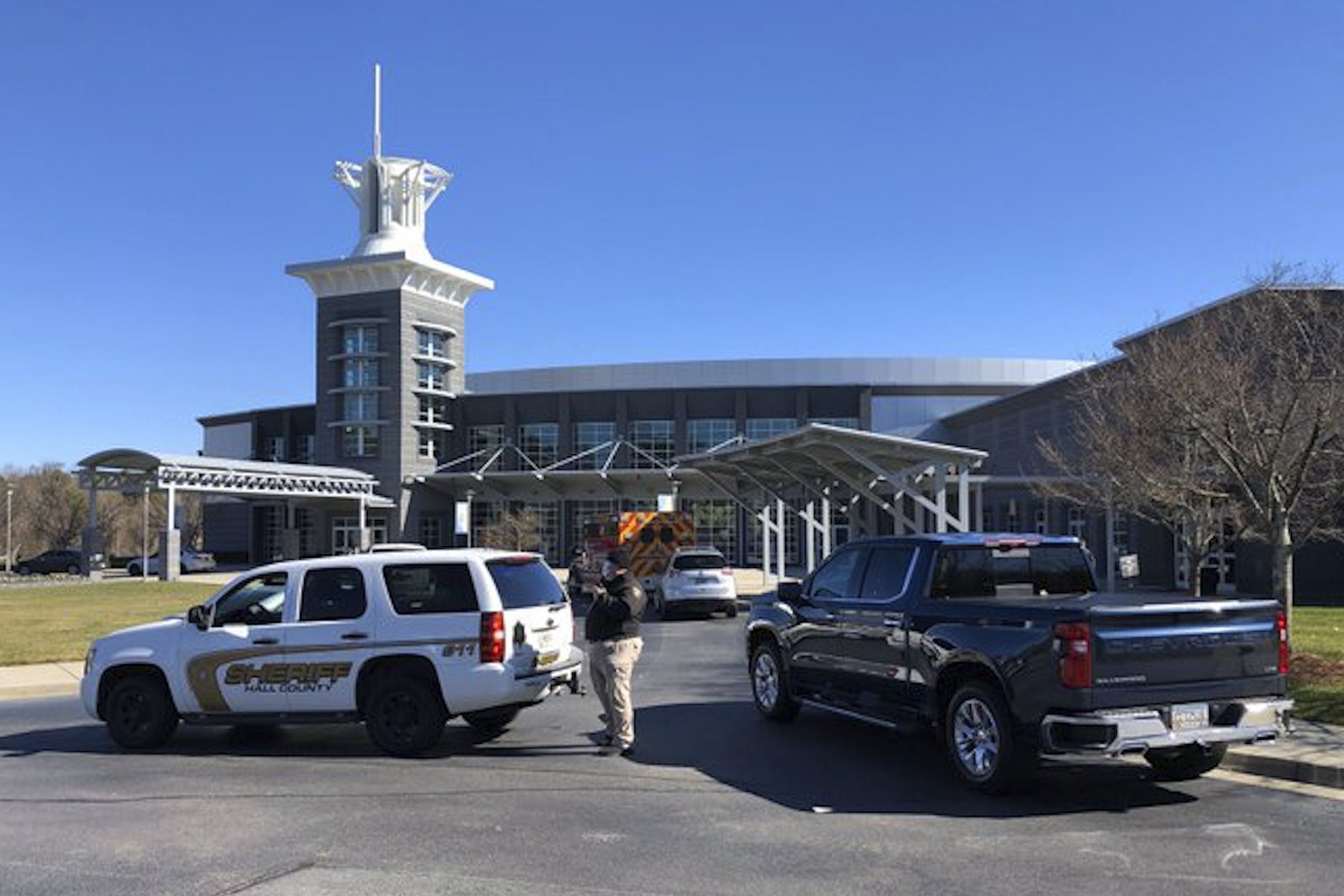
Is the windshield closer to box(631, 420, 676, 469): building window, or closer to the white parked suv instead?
the white parked suv

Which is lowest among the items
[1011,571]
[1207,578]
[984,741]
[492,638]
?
[984,741]

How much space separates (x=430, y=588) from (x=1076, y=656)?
18.1 ft

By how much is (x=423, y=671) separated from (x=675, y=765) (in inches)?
93.6

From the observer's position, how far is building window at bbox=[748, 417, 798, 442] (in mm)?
67375

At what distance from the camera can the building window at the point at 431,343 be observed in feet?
220

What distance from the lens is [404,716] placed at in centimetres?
970

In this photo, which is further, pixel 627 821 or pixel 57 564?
pixel 57 564

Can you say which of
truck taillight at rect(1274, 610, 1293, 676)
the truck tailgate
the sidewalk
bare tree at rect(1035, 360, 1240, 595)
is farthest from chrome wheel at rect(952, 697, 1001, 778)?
bare tree at rect(1035, 360, 1240, 595)

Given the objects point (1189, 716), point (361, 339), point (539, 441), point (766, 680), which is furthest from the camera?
point (539, 441)

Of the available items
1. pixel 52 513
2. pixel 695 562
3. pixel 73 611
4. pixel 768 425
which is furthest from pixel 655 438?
pixel 52 513

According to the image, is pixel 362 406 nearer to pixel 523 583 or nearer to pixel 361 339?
pixel 361 339

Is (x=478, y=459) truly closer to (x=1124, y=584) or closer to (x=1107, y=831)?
(x=1124, y=584)

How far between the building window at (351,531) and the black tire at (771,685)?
5684 cm

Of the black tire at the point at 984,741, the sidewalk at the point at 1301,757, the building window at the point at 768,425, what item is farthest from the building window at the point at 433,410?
the black tire at the point at 984,741
